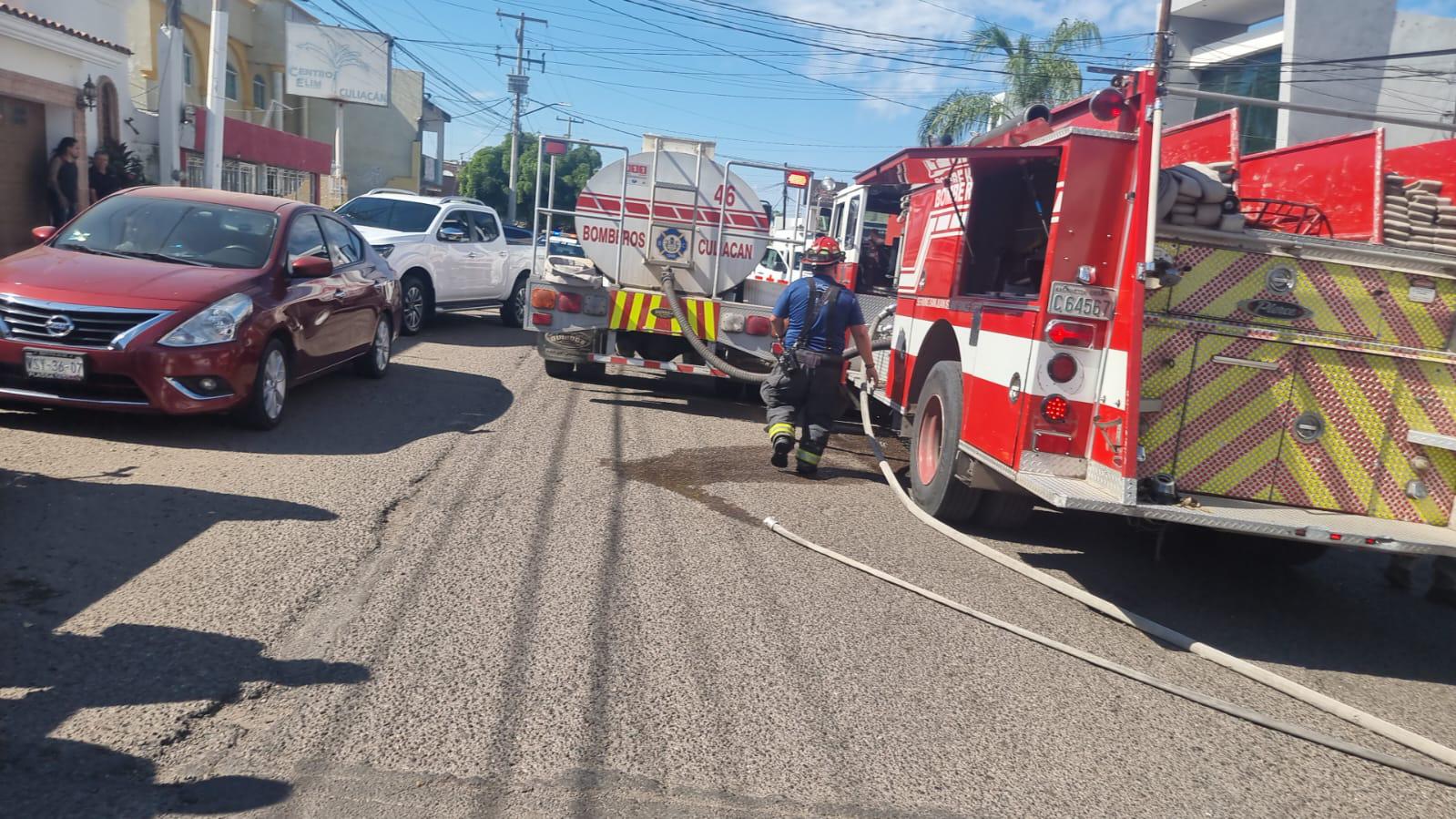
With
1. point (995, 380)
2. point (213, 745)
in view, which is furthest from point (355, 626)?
point (995, 380)

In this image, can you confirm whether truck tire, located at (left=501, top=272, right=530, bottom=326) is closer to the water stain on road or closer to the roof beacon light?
the water stain on road

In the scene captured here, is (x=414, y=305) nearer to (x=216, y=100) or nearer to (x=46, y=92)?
(x=46, y=92)

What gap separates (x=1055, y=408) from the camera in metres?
5.64

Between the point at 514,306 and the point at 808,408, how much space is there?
948cm

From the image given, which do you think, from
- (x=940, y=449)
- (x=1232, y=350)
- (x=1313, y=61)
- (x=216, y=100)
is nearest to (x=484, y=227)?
(x=216, y=100)

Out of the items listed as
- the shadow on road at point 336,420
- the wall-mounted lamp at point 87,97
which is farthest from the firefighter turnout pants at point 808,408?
the wall-mounted lamp at point 87,97

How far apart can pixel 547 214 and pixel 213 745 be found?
27.0ft

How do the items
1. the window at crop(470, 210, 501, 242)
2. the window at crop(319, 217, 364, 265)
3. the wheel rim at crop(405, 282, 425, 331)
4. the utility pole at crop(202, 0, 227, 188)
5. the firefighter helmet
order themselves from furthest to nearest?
the utility pole at crop(202, 0, 227, 188) → the window at crop(470, 210, 501, 242) → the wheel rim at crop(405, 282, 425, 331) → the window at crop(319, 217, 364, 265) → the firefighter helmet

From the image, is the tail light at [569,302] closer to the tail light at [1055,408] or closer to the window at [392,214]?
the window at [392,214]

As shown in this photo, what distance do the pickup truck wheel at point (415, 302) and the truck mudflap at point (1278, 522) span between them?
10.3m

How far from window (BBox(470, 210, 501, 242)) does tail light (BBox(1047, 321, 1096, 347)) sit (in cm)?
1110

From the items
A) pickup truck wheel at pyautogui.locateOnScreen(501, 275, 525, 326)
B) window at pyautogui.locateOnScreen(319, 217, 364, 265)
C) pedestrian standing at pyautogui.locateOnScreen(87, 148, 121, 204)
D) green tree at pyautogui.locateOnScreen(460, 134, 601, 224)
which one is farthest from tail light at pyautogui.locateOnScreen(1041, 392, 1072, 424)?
green tree at pyautogui.locateOnScreen(460, 134, 601, 224)

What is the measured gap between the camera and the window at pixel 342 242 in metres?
9.39

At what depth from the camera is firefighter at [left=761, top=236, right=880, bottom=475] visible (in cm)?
830
